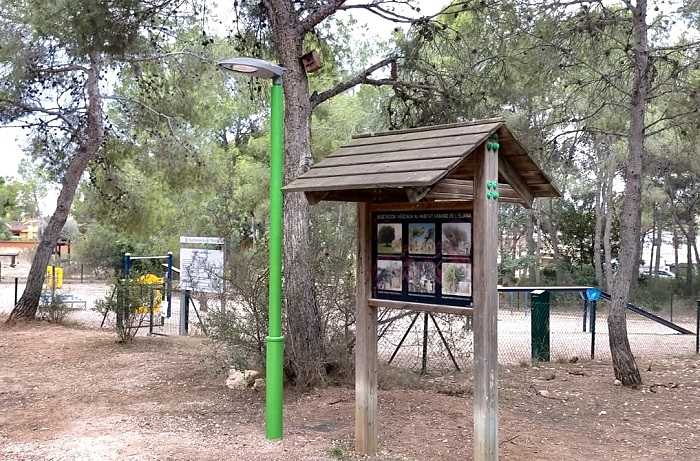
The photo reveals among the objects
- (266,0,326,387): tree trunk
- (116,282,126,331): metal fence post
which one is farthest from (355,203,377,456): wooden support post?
(116,282,126,331): metal fence post

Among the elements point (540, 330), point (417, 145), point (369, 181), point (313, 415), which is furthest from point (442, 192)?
point (540, 330)

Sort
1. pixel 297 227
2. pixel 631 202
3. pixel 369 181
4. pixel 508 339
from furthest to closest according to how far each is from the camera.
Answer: pixel 508 339, pixel 631 202, pixel 297 227, pixel 369 181

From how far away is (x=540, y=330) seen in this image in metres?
10.5

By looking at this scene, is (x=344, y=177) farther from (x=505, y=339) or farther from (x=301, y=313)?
(x=505, y=339)

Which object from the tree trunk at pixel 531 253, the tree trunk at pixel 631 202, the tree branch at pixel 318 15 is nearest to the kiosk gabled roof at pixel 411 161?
the tree branch at pixel 318 15

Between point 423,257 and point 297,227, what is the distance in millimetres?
2918

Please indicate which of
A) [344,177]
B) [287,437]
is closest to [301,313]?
[287,437]

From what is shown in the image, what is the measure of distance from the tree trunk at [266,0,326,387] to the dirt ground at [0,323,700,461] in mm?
412

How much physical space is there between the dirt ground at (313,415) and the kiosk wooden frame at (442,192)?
0.86m

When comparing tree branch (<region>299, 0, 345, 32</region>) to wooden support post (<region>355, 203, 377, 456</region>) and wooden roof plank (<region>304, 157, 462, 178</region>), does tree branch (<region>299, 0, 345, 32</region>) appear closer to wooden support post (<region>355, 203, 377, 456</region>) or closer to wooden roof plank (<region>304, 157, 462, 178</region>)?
wooden roof plank (<region>304, 157, 462, 178</region>)

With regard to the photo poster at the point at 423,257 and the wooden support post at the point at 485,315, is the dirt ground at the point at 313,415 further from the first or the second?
the photo poster at the point at 423,257

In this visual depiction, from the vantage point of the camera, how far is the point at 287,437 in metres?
5.91

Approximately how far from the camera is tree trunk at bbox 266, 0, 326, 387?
757cm

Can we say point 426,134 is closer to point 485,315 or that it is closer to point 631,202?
point 485,315
